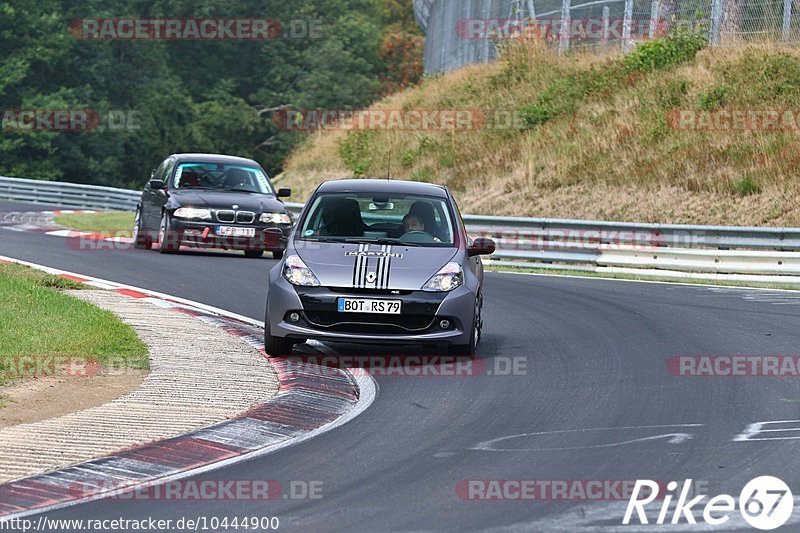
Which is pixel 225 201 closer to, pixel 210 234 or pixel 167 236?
pixel 210 234

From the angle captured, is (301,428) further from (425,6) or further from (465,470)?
(425,6)

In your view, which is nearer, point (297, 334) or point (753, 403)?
point (753, 403)

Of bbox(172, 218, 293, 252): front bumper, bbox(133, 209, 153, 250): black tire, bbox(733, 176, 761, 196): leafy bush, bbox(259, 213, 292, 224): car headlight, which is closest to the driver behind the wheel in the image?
bbox(172, 218, 293, 252): front bumper

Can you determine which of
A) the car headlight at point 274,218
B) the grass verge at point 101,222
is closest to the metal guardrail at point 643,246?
the car headlight at point 274,218

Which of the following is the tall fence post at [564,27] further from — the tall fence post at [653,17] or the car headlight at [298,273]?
the car headlight at [298,273]

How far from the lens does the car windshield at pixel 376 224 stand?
12680 mm

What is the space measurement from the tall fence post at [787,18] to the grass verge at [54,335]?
1897 centimetres

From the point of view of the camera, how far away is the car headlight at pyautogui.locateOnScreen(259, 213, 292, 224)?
22.1 metres

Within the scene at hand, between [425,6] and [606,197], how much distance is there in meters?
20.5

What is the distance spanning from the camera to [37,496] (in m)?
6.97

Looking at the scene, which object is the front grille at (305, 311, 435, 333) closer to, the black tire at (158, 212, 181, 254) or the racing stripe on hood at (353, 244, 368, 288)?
the racing stripe on hood at (353, 244, 368, 288)

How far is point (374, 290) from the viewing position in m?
11.7

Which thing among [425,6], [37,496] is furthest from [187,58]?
[37,496]

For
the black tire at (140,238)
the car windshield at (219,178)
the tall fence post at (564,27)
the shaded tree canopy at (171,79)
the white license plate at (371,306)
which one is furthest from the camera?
the shaded tree canopy at (171,79)
